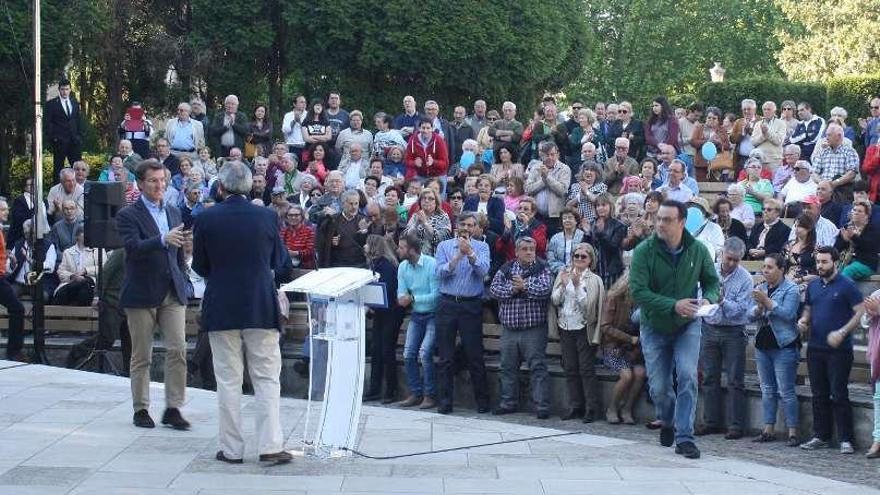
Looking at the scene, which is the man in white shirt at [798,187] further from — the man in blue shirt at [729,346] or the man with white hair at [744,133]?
the man in blue shirt at [729,346]

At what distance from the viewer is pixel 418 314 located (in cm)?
1602

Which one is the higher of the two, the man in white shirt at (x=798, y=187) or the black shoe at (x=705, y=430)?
the man in white shirt at (x=798, y=187)

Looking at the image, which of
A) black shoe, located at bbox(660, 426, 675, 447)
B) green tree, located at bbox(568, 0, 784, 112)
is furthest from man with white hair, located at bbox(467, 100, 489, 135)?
green tree, located at bbox(568, 0, 784, 112)

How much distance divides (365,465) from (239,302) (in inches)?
55.0

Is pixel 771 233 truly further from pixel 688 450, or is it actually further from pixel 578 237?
pixel 688 450

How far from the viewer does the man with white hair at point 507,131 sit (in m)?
21.4

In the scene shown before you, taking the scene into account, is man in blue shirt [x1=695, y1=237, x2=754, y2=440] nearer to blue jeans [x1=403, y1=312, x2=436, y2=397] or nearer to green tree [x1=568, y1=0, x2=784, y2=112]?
blue jeans [x1=403, y1=312, x2=436, y2=397]

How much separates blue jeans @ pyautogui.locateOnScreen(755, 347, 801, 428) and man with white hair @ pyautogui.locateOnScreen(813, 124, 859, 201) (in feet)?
18.2

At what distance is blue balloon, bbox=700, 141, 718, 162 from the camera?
830 inches

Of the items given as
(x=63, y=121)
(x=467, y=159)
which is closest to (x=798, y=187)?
(x=467, y=159)

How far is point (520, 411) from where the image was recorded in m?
15.8

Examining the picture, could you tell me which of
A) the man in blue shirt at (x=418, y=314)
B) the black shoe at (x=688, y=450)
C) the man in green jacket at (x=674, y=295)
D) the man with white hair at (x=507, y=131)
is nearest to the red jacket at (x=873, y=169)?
the man with white hair at (x=507, y=131)

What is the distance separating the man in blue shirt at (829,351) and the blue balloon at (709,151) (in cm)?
809

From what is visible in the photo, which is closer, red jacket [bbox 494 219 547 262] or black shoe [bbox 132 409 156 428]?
black shoe [bbox 132 409 156 428]
